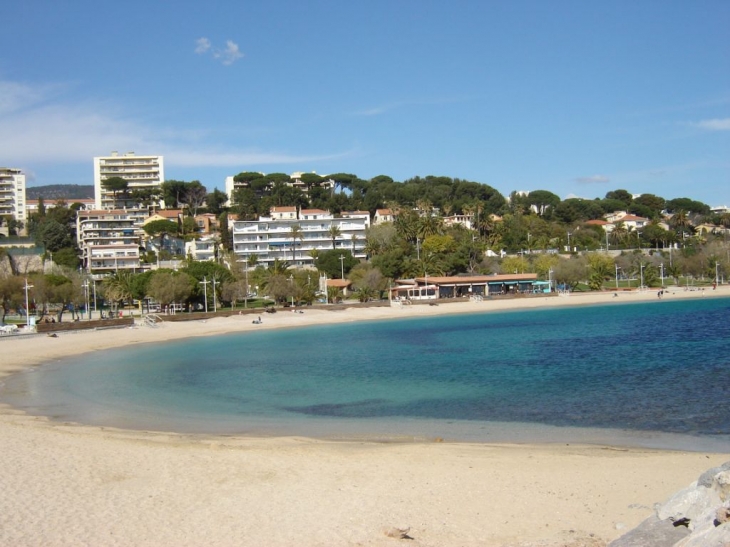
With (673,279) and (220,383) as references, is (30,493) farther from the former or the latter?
(673,279)

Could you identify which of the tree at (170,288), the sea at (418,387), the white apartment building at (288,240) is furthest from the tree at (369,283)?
the sea at (418,387)

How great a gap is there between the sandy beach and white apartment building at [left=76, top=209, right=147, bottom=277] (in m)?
81.1

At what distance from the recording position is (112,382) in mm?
29562

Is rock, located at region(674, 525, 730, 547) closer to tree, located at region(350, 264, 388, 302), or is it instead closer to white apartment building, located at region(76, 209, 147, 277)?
tree, located at region(350, 264, 388, 302)

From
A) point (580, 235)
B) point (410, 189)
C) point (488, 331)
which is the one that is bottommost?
point (488, 331)

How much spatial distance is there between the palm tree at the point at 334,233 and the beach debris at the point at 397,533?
94843 millimetres

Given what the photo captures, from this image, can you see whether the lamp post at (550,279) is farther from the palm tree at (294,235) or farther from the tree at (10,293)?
the tree at (10,293)

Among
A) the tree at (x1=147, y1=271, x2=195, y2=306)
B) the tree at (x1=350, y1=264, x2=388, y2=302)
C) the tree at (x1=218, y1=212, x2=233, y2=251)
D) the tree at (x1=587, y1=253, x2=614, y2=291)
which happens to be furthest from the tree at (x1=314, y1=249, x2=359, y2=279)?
the tree at (x1=587, y1=253, x2=614, y2=291)

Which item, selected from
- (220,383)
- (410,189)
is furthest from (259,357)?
(410,189)

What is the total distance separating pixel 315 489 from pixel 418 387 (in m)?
14.3

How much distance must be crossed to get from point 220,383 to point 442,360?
11969 mm

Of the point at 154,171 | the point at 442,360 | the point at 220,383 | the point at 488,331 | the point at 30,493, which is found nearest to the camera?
Answer: the point at 30,493

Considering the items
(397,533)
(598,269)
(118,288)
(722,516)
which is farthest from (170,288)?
(722,516)

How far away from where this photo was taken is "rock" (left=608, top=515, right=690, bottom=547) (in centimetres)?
812
